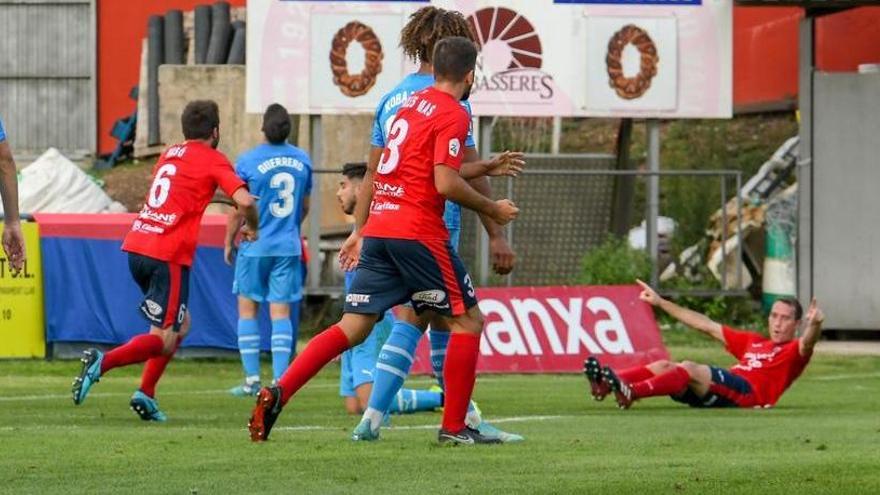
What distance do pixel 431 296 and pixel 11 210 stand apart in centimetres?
198

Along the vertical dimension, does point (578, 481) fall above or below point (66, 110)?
below

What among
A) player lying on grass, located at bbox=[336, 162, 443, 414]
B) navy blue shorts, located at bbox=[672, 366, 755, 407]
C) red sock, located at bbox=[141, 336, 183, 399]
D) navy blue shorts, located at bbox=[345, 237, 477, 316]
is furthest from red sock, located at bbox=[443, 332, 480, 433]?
navy blue shorts, located at bbox=[672, 366, 755, 407]

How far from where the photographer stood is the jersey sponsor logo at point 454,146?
9.75 metres

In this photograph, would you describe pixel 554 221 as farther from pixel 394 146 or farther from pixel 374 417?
pixel 394 146

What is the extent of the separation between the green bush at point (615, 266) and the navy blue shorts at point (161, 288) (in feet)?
33.7

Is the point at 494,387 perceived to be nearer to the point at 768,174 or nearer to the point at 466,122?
the point at 466,122

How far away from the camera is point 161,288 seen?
12.9 meters

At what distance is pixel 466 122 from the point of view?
9875 millimetres

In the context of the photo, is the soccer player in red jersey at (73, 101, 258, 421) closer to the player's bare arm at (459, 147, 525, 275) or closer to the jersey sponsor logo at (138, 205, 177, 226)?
the jersey sponsor logo at (138, 205, 177, 226)

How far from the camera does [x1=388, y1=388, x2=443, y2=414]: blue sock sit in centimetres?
1337

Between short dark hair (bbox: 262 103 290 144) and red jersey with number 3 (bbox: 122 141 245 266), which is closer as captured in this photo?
red jersey with number 3 (bbox: 122 141 245 266)

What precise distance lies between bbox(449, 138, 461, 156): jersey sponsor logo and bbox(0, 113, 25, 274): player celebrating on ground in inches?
79.2

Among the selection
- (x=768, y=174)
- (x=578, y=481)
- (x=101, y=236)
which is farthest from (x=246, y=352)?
(x=768, y=174)

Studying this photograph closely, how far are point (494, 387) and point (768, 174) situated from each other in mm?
10641
